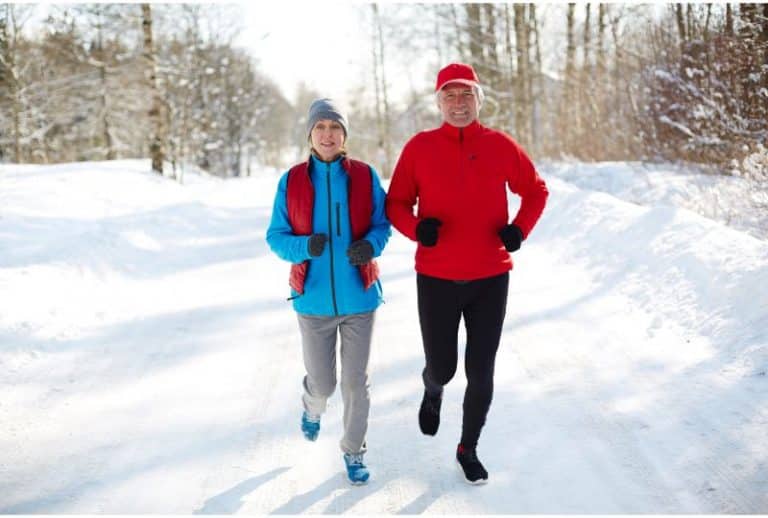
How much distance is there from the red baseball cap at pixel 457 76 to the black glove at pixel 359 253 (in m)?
0.94

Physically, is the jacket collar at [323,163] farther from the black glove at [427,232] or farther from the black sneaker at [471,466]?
the black sneaker at [471,466]

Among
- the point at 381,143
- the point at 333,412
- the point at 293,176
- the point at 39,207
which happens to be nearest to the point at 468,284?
the point at 293,176

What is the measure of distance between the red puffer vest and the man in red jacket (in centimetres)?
17

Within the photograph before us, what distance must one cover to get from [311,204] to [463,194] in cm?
79

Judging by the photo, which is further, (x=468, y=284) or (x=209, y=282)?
(x=209, y=282)

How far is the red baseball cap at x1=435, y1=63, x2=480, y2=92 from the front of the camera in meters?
3.24

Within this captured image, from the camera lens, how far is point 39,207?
901 cm

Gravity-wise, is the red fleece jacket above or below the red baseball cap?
below

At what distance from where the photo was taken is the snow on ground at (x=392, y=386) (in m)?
3.22

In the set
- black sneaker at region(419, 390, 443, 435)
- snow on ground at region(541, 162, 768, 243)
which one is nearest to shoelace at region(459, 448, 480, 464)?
black sneaker at region(419, 390, 443, 435)

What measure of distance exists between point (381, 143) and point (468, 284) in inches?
989

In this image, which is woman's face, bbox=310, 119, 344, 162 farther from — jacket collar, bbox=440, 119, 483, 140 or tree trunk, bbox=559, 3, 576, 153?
tree trunk, bbox=559, 3, 576, 153

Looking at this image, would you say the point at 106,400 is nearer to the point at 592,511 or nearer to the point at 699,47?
the point at 592,511

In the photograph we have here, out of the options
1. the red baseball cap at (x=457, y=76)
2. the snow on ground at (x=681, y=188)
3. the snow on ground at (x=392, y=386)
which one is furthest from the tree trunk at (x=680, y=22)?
the red baseball cap at (x=457, y=76)
